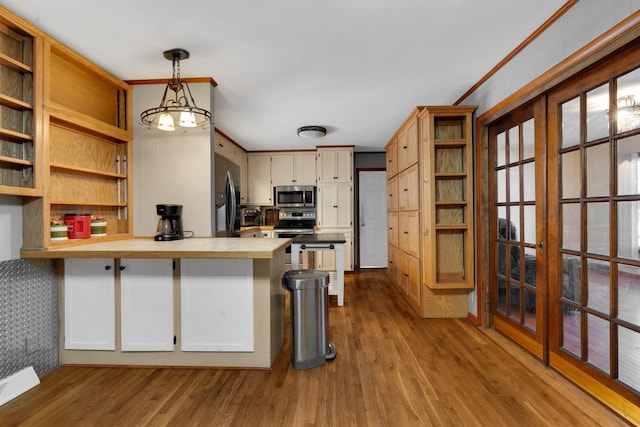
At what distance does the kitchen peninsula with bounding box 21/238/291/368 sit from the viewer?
2.25 meters

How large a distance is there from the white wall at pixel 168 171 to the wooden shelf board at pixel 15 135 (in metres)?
0.95

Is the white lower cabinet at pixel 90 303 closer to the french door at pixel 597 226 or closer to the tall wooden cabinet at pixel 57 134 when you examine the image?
the tall wooden cabinet at pixel 57 134

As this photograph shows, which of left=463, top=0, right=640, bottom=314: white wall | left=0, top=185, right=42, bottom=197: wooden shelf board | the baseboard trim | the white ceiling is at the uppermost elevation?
the white ceiling

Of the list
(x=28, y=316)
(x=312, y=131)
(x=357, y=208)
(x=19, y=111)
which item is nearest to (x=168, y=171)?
(x=19, y=111)

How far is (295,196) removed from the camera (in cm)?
589

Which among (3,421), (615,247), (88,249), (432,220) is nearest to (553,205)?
(615,247)

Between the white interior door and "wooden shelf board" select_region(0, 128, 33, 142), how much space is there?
5.03 metres

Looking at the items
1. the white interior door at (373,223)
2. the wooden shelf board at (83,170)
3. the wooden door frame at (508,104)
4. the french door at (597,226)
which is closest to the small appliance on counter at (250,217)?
the white interior door at (373,223)

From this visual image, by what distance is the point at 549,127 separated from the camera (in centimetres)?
223

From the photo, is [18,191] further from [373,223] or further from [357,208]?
[373,223]

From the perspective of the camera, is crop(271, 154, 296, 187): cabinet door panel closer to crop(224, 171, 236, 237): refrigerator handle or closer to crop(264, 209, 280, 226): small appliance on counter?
crop(264, 209, 280, 226): small appliance on counter

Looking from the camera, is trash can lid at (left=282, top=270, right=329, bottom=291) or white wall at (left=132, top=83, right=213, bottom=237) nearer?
trash can lid at (left=282, top=270, right=329, bottom=291)

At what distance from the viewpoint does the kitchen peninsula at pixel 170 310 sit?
2.25 metres

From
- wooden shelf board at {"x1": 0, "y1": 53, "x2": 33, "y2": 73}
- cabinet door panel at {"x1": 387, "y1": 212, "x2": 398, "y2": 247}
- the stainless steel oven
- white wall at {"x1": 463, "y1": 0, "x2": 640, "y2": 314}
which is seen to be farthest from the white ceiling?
the stainless steel oven
